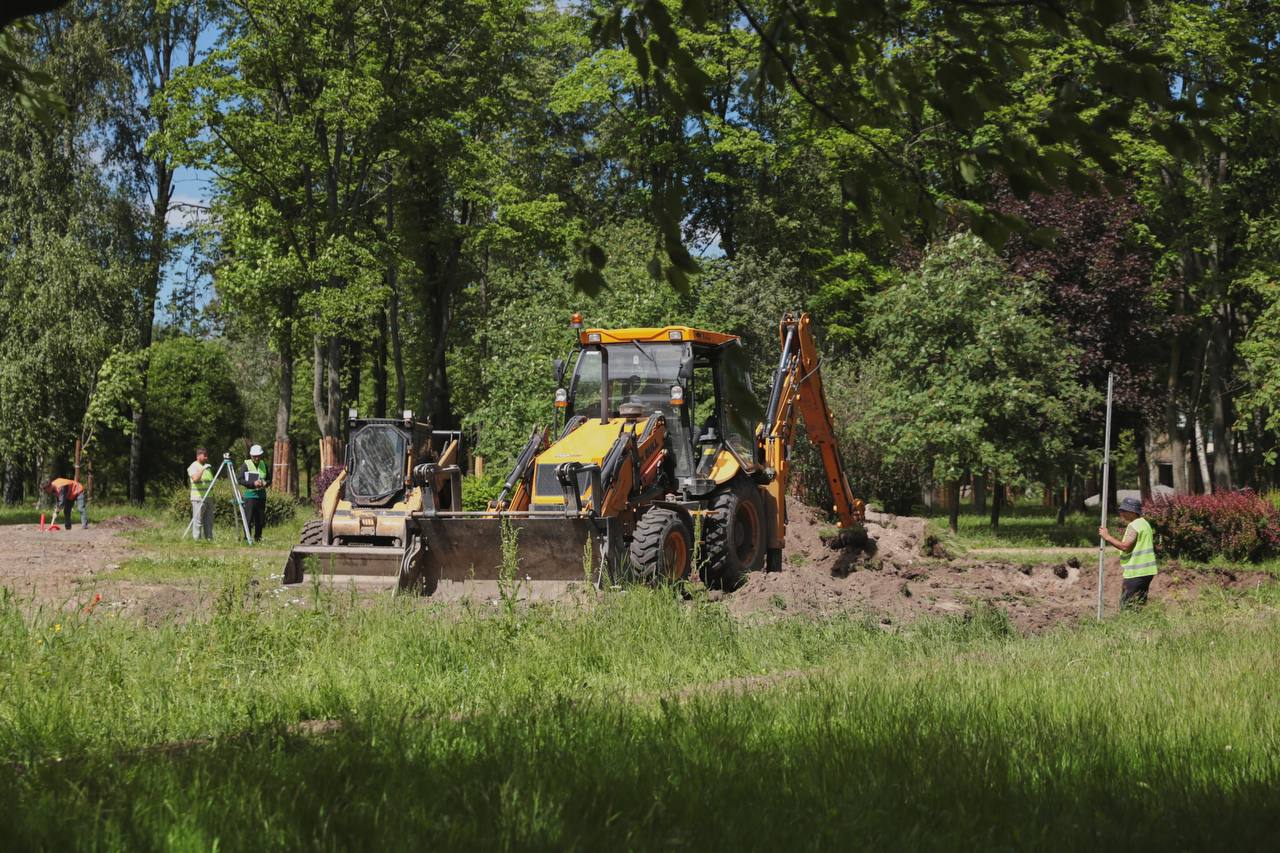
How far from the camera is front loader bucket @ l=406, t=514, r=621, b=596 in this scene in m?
14.5

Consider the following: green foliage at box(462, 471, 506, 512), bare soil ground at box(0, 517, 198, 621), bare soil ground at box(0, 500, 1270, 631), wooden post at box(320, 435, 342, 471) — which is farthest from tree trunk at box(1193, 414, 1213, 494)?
bare soil ground at box(0, 517, 198, 621)

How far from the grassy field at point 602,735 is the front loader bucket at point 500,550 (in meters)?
3.59

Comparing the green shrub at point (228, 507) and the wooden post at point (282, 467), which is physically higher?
the wooden post at point (282, 467)

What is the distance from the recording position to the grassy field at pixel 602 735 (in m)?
4.93

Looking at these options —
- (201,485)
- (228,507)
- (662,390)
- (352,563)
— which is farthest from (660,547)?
(228,507)

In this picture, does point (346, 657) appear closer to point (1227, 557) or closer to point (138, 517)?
point (1227, 557)

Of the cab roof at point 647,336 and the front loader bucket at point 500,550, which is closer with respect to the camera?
the front loader bucket at point 500,550

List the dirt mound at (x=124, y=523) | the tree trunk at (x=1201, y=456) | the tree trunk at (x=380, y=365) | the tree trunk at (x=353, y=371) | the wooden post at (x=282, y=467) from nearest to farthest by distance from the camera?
the dirt mound at (x=124, y=523) < the wooden post at (x=282, y=467) < the tree trunk at (x=1201, y=456) < the tree trunk at (x=353, y=371) < the tree trunk at (x=380, y=365)

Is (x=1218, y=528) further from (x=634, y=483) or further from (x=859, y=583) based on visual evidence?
(x=634, y=483)

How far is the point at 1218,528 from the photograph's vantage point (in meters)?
21.6

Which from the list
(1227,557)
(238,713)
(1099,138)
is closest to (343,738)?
(238,713)

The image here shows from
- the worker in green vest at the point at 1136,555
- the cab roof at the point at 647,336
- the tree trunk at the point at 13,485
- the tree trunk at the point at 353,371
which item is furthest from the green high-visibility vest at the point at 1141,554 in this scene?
the tree trunk at the point at 13,485

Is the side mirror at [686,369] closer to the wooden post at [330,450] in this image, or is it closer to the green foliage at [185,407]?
the wooden post at [330,450]

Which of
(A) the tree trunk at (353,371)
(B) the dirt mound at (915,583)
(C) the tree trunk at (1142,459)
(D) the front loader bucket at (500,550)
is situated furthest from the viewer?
(A) the tree trunk at (353,371)
